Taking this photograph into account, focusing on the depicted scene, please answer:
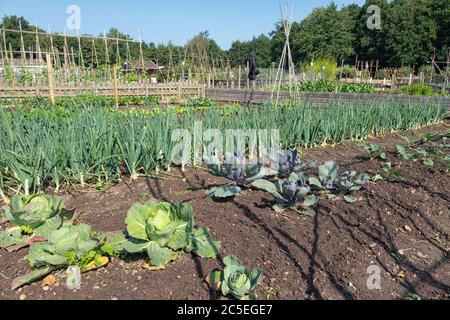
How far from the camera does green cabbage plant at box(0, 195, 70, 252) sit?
173 cm

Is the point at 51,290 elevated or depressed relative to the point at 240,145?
depressed

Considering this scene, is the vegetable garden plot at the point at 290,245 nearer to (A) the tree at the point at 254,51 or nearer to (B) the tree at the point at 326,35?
(B) the tree at the point at 326,35

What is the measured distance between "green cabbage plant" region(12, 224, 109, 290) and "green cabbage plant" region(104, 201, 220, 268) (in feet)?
0.26

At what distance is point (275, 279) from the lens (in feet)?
5.00

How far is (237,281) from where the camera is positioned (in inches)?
52.3

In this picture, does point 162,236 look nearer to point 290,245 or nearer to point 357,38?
point 290,245

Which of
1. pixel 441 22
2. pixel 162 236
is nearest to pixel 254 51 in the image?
pixel 441 22

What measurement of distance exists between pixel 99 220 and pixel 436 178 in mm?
2475

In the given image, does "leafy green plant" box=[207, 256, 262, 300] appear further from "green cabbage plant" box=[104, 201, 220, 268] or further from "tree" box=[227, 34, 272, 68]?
"tree" box=[227, 34, 272, 68]

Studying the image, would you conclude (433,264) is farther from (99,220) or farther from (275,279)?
(99,220)

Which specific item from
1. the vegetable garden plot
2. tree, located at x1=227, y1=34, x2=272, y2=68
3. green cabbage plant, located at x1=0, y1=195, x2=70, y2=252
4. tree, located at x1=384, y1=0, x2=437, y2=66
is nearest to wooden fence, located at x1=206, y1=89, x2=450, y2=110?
the vegetable garden plot

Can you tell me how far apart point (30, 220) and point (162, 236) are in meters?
0.72

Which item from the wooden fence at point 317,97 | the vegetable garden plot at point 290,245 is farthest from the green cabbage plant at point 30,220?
the wooden fence at point 317,97
